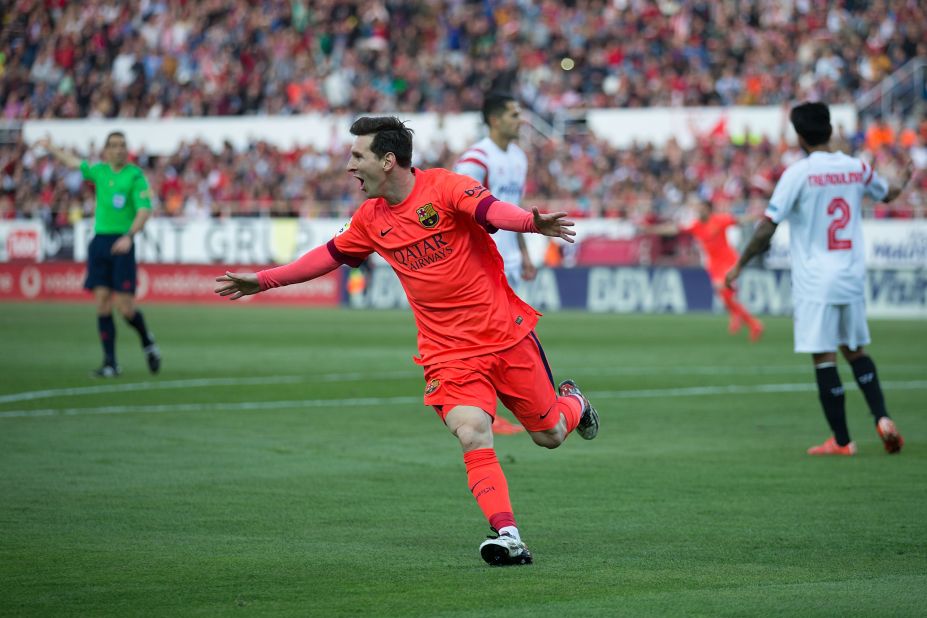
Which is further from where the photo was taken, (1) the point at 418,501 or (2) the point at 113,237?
(2) the point at 113,237

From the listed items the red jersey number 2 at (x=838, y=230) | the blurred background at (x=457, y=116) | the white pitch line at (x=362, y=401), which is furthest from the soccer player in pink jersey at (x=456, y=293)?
the blurred background at (x=457, y=116)

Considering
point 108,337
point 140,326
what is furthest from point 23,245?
point 140,326

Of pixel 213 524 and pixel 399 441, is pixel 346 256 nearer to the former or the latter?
pixel 213 524

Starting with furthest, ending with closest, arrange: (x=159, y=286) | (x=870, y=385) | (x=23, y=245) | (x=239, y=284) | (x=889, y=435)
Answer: (x=23, y=245) < (x=159, y=286) < (x=870, y=385) < (x=889, y=435) < (x=239, y=284)

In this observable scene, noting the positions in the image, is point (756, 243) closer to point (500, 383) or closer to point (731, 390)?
point (500, 383)

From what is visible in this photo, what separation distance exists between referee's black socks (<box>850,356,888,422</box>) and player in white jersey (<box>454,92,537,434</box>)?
2.81 meters

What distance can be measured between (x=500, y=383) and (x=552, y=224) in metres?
0.97

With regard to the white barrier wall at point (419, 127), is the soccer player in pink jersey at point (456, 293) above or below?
below

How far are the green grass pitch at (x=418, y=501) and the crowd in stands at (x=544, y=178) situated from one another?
14.7 m

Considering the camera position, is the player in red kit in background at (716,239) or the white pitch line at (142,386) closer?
the white pitch line at (142,386)

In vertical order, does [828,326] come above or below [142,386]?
above

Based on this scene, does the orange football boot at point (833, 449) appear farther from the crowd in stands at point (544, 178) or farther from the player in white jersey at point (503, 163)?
the crowd in stands at point (544, 178)

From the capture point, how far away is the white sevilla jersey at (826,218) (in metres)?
10.0

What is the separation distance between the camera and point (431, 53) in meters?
39.7
